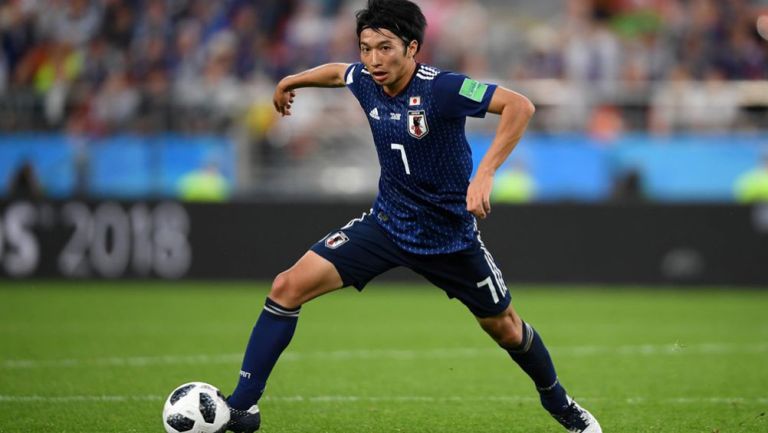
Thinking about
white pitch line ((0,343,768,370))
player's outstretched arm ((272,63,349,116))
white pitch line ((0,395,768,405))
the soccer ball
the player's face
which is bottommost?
white pitch line ((0,343,768,370))

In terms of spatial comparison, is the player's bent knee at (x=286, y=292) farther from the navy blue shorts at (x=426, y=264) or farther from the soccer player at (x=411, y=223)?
the navy blue shorts at (x=426, y=264)

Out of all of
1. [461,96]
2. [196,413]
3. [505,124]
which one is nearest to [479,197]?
[505,124]

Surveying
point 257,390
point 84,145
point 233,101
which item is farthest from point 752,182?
point 257,390

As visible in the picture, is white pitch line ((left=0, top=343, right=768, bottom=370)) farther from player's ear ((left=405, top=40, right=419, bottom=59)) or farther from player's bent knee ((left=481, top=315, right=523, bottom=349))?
player's ear ((left=405, top=40, right=419, bottom=59))

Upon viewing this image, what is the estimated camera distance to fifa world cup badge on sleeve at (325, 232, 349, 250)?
6129 mm

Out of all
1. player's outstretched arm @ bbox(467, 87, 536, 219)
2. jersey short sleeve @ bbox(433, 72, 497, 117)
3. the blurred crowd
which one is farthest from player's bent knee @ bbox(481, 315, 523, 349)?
the blurred crowd

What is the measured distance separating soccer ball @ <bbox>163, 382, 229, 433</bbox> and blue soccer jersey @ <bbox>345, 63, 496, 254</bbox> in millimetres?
1221

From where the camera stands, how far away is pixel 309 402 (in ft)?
24.1

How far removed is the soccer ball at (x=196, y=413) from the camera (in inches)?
229

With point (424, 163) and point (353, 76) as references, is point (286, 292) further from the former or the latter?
point (353, 76)

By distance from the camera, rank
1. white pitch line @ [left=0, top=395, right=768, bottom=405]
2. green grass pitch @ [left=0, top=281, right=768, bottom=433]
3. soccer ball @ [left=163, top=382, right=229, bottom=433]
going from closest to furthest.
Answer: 1. soccer ball @ [left=163, top=382, right=229, bottom=433]
2. green grass pitch @ [left=0, top=281, right=768, bottom=433]
3. white pitch line @ [left=0, top=395, right=768, bottom=405]

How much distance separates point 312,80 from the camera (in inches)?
260

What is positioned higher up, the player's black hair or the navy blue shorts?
the player's black hair

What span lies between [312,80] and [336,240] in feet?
3.24
